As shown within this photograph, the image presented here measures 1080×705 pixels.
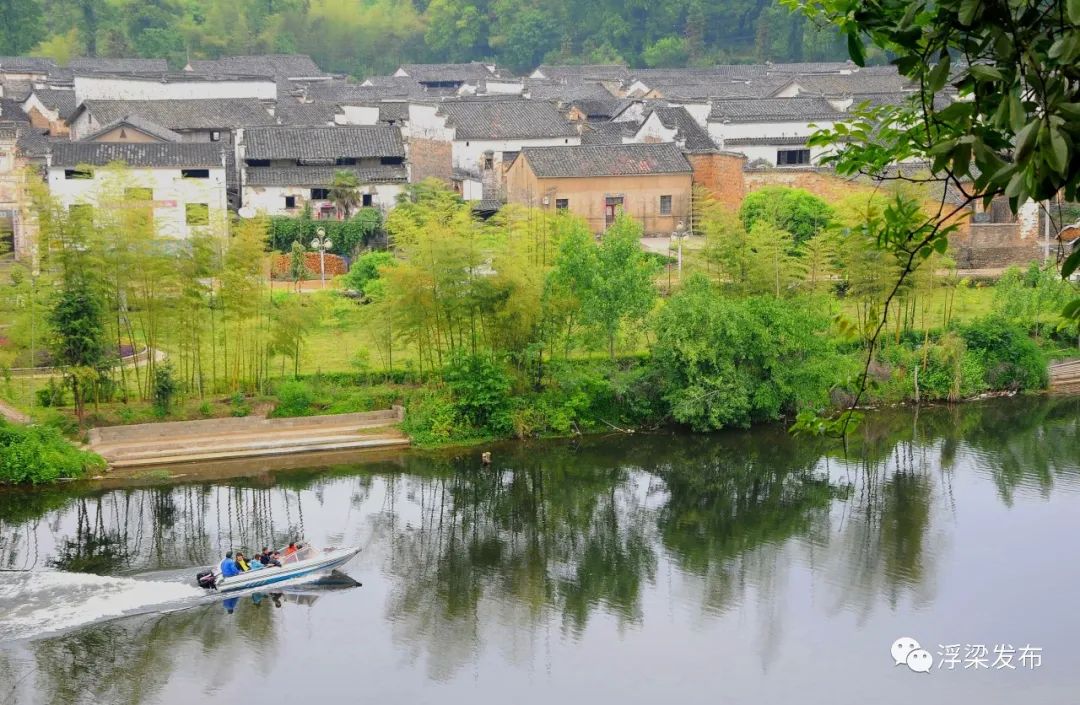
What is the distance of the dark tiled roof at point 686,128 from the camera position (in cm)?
2600

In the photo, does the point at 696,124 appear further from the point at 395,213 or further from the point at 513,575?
the point at 513,575

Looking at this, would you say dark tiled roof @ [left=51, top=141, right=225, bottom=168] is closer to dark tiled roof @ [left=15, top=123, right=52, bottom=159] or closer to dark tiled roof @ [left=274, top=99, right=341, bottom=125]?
dark tiled roof @ [left=15, top=123, right=52, bottom=159]

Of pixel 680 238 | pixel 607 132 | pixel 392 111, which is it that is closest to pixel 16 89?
pixel 392 111

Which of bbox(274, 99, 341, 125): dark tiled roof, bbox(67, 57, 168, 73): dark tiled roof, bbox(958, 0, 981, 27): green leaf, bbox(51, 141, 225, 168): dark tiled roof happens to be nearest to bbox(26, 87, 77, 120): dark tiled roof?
bbox(274, 99, 341, 125): dark tiled roof

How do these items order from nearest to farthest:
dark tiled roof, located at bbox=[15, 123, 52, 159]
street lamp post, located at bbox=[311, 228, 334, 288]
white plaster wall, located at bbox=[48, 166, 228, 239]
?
street lamp post, located at bbox=[311, 228, 334, 288] < white plaster wall, located at bbox=[48, 166, 228, 239] < dark tiled roof, located at bbox=[15, 123, 52, 159]

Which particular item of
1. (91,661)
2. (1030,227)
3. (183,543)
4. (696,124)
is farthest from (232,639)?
(696,124)

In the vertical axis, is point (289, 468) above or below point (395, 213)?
below

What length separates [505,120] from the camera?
86.7 ft

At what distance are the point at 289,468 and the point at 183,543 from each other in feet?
7.30

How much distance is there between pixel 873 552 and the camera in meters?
12.3

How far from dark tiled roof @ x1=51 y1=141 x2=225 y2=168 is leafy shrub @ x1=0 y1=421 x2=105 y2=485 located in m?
8.46

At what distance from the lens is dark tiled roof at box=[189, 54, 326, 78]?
38.8m

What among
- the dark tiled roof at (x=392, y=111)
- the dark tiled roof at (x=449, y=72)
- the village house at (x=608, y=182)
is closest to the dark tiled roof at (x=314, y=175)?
the village house at (x=608, y=182)

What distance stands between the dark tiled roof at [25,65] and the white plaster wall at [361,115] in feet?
37.9
